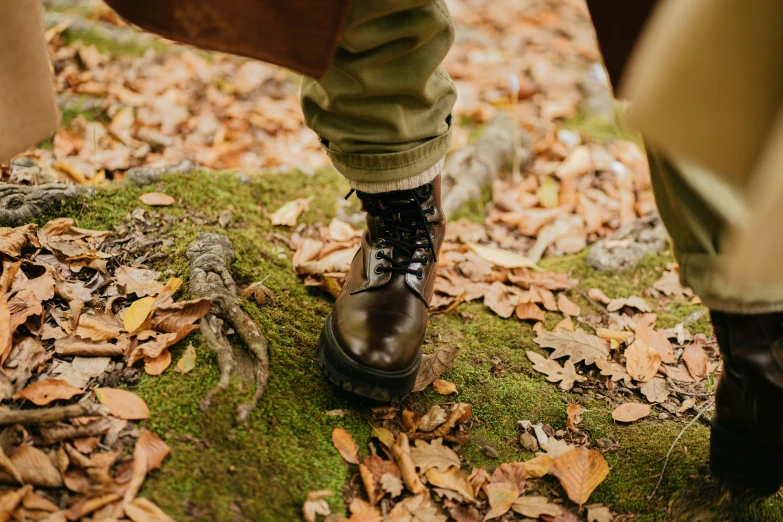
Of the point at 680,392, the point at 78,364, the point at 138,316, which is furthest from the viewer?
the point at 680,392

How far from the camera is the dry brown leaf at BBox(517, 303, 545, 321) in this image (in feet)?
7.41

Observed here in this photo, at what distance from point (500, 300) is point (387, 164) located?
3.18ft

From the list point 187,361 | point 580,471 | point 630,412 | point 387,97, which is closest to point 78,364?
point 187,361

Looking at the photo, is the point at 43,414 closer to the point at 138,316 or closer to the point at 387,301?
the point at 138,316

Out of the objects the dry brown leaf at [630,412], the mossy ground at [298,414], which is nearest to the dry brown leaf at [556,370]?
the mossy ground at [298,414]

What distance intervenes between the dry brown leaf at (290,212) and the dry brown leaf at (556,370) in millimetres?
1211

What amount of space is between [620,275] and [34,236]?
237 cm

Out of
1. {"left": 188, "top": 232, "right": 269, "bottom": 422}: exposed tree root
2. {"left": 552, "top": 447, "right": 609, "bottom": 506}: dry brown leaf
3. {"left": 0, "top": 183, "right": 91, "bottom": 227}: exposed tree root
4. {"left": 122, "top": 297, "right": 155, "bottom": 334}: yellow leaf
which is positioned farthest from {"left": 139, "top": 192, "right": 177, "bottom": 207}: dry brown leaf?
{"left": 552, "top": 447, "right": 609, "bottom": 506}: dry brown leaf

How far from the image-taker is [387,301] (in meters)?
1.71

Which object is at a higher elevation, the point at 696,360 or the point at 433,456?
the point at 433,456

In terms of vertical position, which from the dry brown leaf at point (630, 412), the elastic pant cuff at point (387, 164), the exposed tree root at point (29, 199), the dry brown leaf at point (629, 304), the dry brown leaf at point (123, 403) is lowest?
the dry brown leaf at point (629, 304)

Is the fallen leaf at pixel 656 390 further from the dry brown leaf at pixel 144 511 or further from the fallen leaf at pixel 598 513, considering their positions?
the dry brown leaf at pixel 144 511

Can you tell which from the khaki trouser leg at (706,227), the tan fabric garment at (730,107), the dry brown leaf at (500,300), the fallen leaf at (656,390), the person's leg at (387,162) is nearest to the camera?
the tan fabric garment at (730,107)

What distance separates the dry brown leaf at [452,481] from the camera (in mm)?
1496
